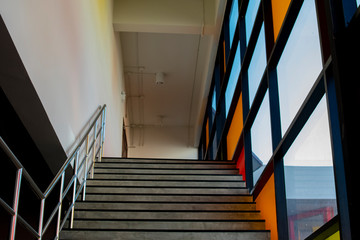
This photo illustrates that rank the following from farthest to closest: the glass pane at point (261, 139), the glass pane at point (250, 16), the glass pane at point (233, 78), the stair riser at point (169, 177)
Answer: the glass pane at point (233, 78) < the glass pane at point (250, 16) < the stair riser at point (169, 177) < the glass pane at point (261, 139)

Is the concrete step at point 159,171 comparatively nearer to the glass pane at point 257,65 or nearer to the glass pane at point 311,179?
the glass pane at point 257,65

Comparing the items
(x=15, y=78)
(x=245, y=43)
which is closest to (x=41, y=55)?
(x=15, y=78)

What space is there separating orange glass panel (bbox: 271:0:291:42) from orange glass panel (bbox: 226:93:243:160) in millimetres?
1935

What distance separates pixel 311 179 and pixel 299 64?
100cm

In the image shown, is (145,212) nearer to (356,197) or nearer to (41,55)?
(41,55)

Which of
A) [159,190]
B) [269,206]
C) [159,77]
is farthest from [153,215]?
[159,77]

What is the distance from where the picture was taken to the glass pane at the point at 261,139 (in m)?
4.98

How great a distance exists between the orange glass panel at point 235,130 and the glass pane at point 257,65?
0.68 meters

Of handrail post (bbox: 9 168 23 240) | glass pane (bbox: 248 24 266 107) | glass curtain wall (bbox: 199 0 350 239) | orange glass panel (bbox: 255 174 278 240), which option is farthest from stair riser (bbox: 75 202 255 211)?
handrail post (bbox: 9 168 23 240)

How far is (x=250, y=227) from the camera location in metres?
4.55

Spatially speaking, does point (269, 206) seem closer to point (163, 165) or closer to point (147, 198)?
point (147, 198)

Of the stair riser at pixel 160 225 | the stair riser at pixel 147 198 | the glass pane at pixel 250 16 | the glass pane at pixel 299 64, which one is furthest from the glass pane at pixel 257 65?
the stair riser at pixel 160 225

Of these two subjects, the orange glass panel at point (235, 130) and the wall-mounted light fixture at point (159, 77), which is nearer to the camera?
the orange glass panel at point (235, 130)

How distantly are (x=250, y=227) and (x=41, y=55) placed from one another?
2.43 meters
